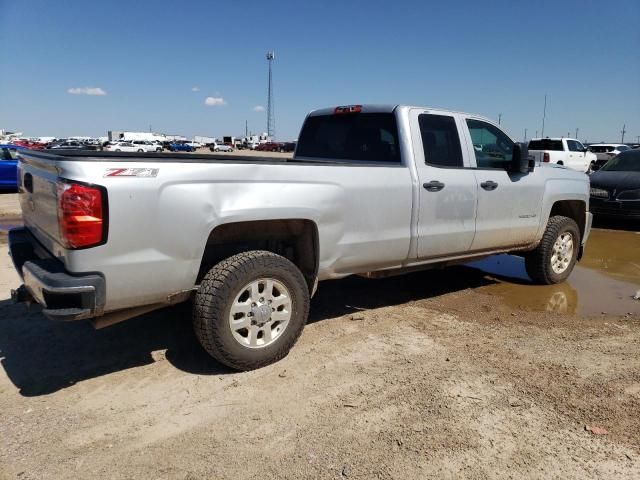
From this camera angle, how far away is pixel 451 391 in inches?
139

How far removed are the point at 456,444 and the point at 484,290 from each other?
11.7ft

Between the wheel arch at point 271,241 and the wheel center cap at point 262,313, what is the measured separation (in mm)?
452

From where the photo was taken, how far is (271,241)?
4191 mm

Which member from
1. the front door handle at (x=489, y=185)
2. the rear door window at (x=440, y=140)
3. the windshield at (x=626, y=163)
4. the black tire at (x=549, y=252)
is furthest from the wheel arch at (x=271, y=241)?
the windshield at (x=626, y=163)

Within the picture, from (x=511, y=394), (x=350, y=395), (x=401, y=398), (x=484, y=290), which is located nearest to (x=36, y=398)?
(x=350, y=395)

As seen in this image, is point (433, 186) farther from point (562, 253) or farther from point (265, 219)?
point (562, 253)

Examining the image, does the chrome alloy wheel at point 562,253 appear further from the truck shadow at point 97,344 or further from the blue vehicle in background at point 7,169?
the blue vehicle in background at point 7,169

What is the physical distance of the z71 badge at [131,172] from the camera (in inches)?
121

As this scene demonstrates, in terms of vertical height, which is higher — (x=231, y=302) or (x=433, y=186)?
(x=433, y=186)

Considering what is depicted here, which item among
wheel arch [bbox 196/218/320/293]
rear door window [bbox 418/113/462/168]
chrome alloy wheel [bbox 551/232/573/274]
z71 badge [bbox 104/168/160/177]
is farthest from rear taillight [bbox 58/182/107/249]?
chrome alloy wheel [bbox 551/232/573/274]

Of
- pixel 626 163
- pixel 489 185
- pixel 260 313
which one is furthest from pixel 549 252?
pixel 626 163

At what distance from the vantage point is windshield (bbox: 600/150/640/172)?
11562 millimetres

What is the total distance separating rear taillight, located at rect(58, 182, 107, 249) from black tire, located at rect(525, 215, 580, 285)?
4.87m

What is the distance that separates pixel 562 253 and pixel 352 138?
3.09 m
